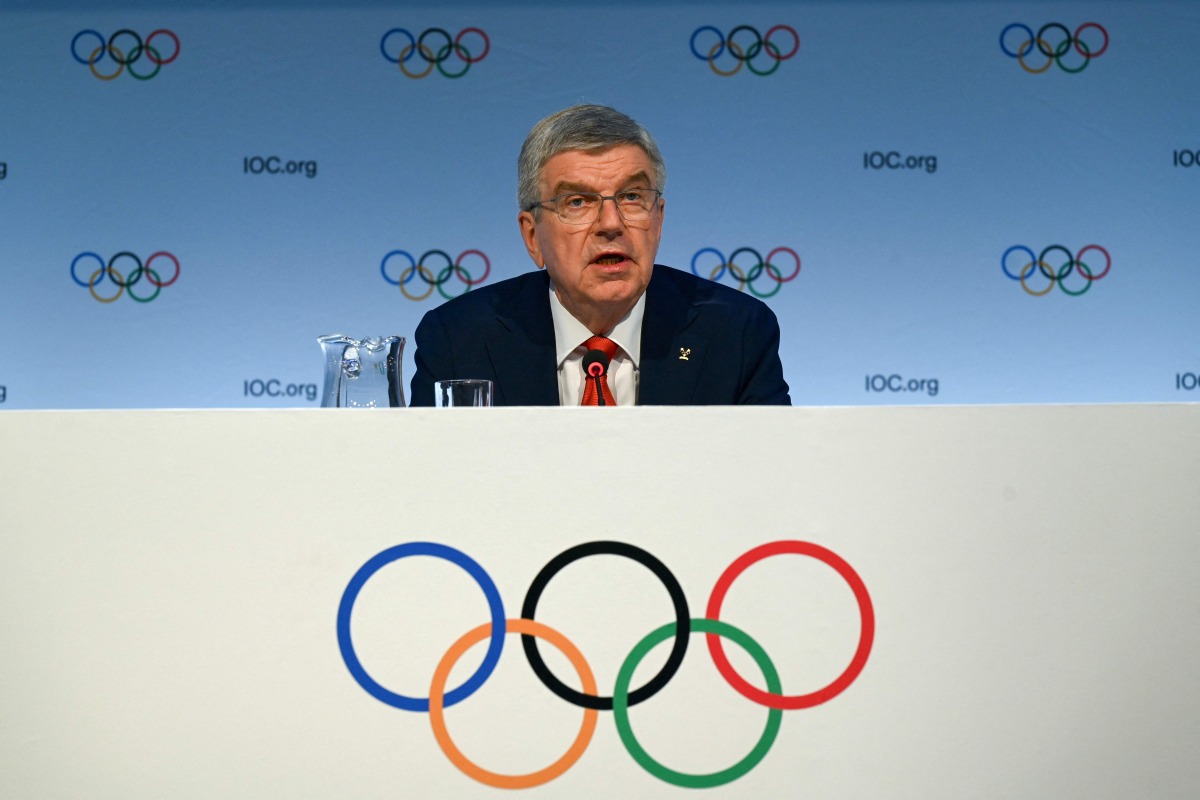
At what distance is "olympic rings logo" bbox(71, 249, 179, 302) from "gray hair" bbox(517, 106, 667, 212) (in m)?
1.56

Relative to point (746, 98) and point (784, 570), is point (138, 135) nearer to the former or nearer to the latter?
point (746, 98)

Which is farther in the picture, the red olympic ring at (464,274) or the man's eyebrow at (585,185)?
the red olympic ring at (464,274)

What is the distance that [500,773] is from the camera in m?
0.88

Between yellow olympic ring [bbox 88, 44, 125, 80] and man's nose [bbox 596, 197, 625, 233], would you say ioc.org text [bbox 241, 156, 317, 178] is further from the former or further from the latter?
man's nose [bbox 596, 197, 625, 233]

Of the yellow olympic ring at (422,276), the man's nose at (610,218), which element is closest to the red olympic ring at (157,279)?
the yellow olympic ring at (422,276)

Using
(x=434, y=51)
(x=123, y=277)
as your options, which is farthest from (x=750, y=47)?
(x=123, y=277)

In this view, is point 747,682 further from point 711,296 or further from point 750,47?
point 750,47

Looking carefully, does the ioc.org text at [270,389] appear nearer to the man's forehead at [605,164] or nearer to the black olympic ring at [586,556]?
the man's forehead at [605,164]

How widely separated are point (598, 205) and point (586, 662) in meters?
1.03

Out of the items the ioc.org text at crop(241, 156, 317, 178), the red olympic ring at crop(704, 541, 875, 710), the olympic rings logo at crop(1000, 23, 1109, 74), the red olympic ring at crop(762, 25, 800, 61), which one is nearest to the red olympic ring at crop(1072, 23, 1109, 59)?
the olympic rings logo at crop(1000, 23, 1109, 74)

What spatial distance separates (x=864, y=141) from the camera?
9.35ft

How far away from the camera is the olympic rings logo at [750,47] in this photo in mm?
2850

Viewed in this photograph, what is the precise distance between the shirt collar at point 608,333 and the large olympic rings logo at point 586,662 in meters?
0.93

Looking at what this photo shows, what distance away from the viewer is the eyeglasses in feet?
5.72
